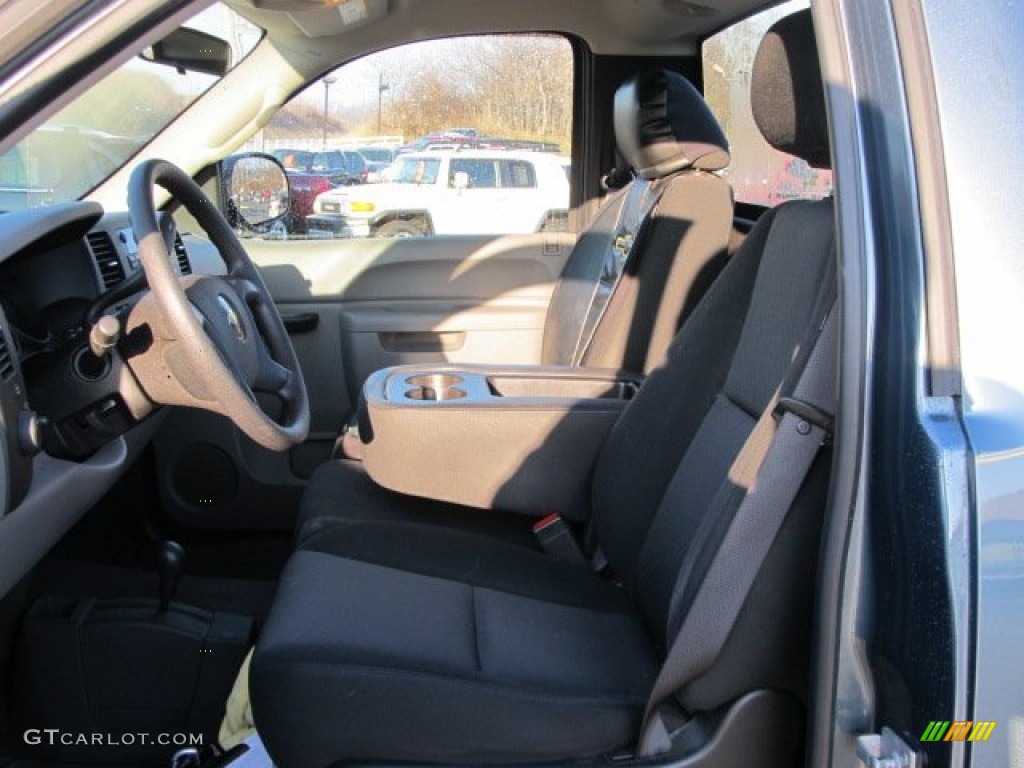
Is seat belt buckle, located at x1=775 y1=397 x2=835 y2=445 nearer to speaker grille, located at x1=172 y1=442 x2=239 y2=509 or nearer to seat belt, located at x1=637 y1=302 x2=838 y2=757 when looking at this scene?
seat belt, located at x1=637 y1=302 x2=838 y2=757

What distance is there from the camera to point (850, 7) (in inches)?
41.0

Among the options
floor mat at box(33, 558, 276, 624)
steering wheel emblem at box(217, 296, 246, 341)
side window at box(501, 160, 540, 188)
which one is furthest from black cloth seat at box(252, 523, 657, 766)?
side window at box(501, 160, 540, 188)

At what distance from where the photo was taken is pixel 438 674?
1.26 meters

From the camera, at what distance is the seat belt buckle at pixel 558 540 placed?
192 cm

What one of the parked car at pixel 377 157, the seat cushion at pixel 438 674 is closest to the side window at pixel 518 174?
the parked car at pixel 377 157

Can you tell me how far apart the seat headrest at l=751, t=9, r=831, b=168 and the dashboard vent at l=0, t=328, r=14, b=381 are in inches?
43.3

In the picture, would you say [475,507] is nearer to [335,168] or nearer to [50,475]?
[50,475]

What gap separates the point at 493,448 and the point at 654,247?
0.61 meters

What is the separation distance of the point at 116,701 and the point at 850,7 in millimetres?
1698

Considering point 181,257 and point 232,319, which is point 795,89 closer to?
point 232,319

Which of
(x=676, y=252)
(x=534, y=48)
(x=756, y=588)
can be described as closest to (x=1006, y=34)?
(x=756, y=588)

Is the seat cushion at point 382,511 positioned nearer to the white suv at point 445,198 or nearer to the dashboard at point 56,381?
the dashboard at point 56,381

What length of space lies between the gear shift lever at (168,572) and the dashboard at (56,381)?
22cm

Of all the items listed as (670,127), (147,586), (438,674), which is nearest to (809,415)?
(438,674)
